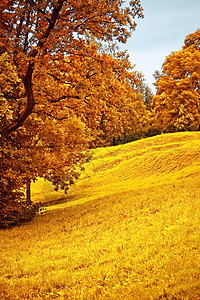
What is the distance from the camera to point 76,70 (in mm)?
10445

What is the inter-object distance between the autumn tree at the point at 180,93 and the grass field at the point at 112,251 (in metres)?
21.4

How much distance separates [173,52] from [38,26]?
29.0 m

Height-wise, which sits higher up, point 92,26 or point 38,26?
point 38,26

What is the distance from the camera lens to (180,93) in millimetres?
33438

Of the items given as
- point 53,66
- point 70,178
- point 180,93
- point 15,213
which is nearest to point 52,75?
point 53,66

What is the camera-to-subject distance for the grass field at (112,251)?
455 cm

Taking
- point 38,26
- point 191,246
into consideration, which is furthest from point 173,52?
point 191,246

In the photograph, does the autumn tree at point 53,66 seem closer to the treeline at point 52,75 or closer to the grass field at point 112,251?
the treeline at point 52,75

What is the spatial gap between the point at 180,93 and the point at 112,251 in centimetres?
2997

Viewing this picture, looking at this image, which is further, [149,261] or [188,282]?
[149,261]

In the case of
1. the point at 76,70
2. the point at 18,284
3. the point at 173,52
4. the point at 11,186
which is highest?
the point at 173,52

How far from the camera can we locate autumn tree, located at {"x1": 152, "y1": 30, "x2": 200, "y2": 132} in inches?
1289

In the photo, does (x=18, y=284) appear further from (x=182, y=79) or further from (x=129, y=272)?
(x=182, y=79)

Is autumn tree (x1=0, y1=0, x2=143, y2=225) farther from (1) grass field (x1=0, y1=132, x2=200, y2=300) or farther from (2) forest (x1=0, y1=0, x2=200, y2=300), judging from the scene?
(1) grass field (x1=0, y1=132, x2=200, y2=300)
